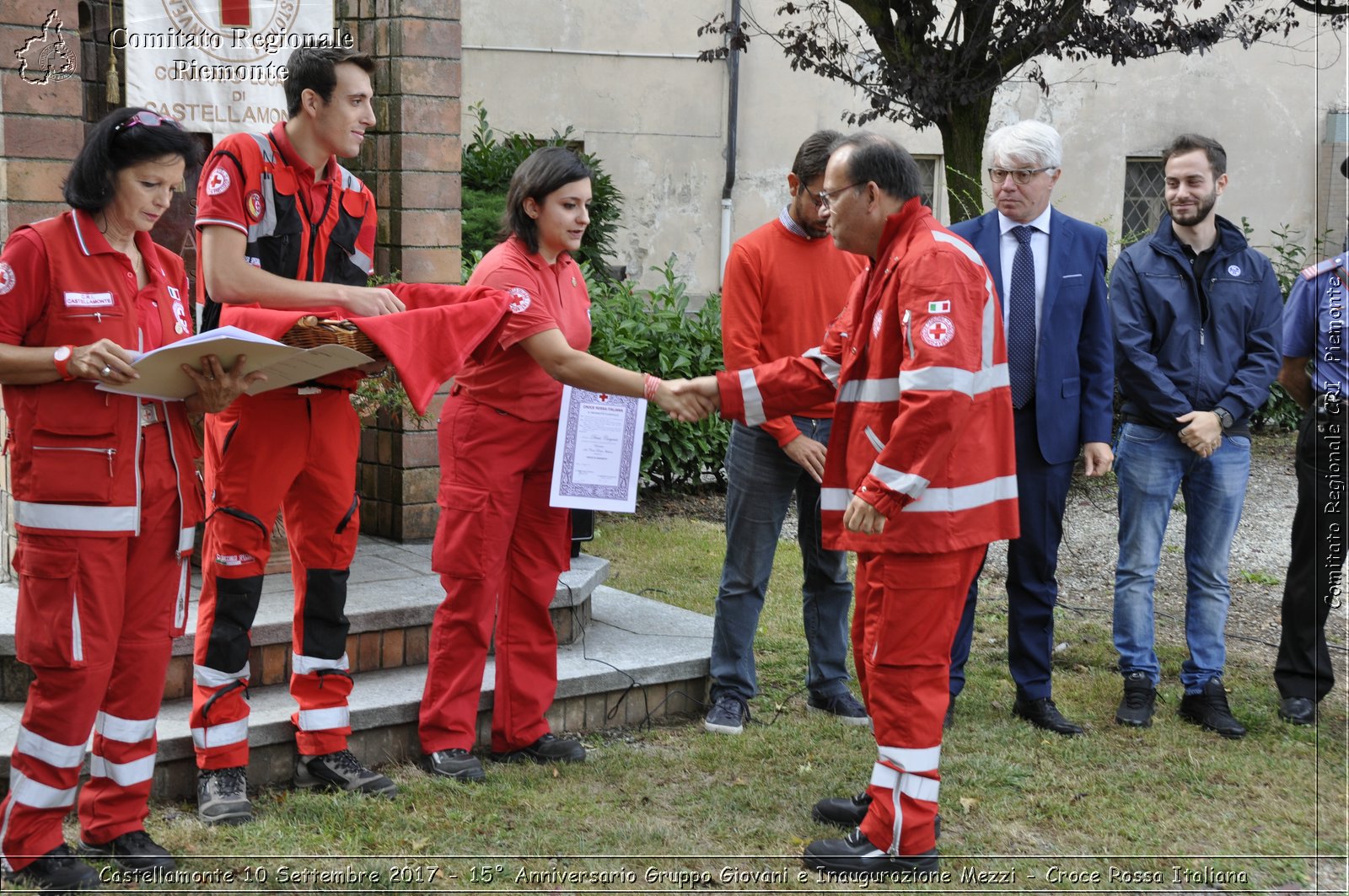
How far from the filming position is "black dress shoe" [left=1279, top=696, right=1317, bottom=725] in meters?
5.27

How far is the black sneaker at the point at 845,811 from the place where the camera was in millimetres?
4230

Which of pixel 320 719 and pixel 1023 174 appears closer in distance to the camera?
pixel 320 719

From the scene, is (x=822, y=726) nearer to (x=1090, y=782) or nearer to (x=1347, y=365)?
(x=1090, y=782)

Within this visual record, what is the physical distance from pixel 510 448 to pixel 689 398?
65cm

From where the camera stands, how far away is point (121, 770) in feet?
11.8

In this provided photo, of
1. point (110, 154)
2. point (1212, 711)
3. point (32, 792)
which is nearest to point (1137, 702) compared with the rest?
point (1212, 711)

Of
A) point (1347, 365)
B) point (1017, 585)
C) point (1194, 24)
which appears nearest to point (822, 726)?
point (1017, 585)

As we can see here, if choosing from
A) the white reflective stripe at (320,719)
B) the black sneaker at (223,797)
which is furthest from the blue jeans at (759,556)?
the black sneaker at (223,797)

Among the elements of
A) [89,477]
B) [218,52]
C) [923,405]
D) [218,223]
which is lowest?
[89,477]

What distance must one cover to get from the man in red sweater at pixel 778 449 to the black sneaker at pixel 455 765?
1037 mm

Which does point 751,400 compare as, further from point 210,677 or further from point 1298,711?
point 1298,711

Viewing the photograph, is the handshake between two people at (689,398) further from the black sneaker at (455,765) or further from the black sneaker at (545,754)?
the black sneaker at (455,765)

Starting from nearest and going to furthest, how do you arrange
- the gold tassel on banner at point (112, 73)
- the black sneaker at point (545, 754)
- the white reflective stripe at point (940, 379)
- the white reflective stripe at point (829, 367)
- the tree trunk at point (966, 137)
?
the white reflective stripe at point (940, 379)
the white reflective stripe at point (829, 367)
the black sneaker at point (545, 754)
the gold tassel on banner at point (112, 73)
the tree trunk at point (966, 137)

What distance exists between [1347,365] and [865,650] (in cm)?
230
